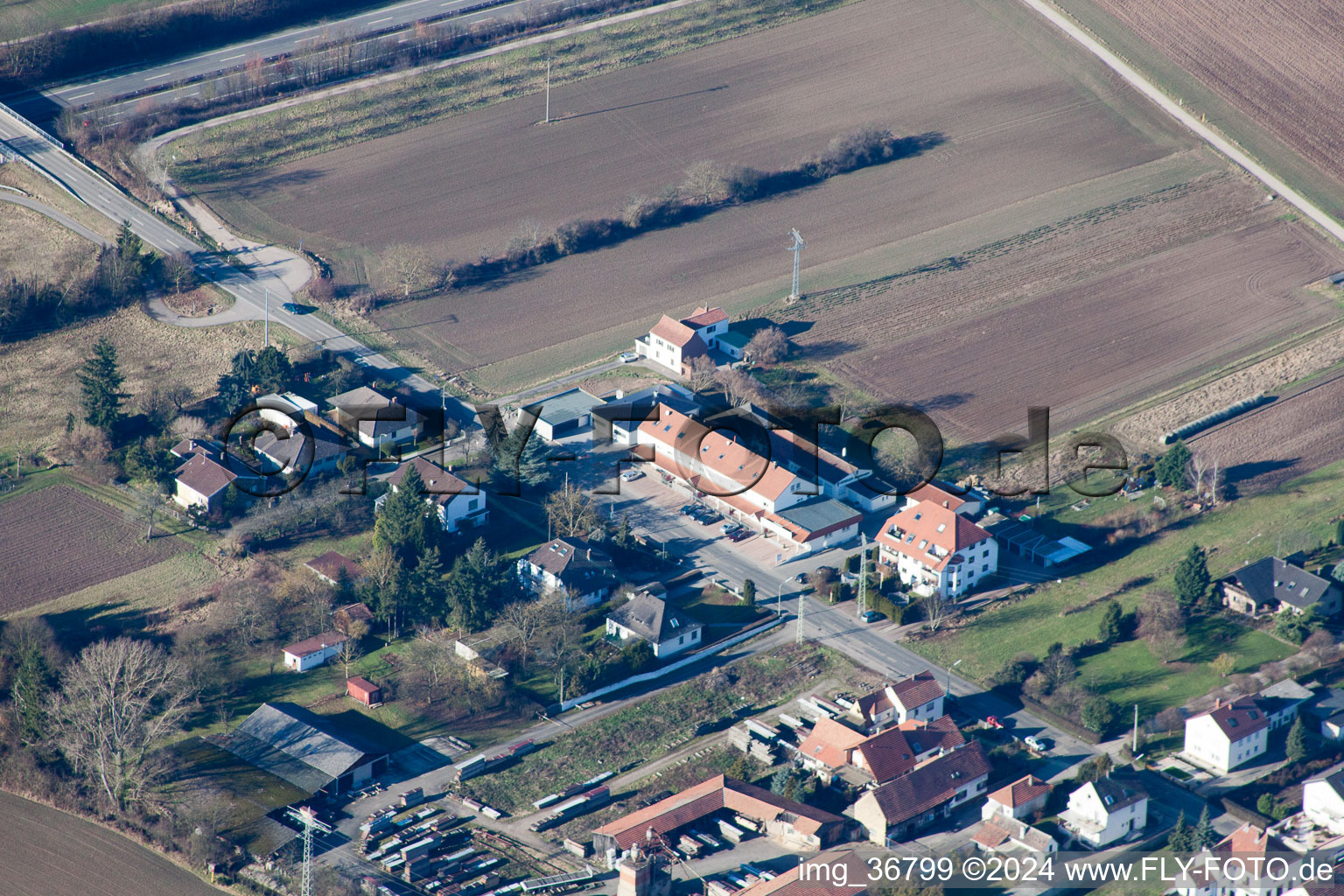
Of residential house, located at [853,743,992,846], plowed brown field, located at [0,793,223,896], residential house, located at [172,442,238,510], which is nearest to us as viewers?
plowed brown field, located at [0,793,223,896]

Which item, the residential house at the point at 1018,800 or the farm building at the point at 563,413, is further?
the farm building at the point at 563,413

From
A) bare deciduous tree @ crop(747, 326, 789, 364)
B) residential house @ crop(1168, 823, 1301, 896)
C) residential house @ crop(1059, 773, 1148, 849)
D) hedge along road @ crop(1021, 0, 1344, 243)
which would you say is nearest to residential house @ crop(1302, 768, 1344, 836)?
residential house @ crop(1168, 823, 1301, 896)

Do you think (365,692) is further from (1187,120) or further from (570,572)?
(1187,120)

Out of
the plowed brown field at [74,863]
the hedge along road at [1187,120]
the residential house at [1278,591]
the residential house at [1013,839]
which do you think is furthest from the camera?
the hedge along road at [1187,120]

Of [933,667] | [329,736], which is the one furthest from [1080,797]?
[329,736]

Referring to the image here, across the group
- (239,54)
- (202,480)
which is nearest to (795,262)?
(202,480)

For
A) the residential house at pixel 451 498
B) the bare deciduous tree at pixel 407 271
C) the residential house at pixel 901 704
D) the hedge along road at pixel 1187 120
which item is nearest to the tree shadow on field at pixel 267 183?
the bare deciduous tree at pixel 407 271

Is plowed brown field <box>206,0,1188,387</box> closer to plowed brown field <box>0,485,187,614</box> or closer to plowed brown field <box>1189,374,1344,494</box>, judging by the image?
plowed brown field <box>0,485,187,614</box>

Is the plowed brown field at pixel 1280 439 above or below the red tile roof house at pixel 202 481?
above

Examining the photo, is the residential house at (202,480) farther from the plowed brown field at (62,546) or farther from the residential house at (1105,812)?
the residential house at (1105,812)
